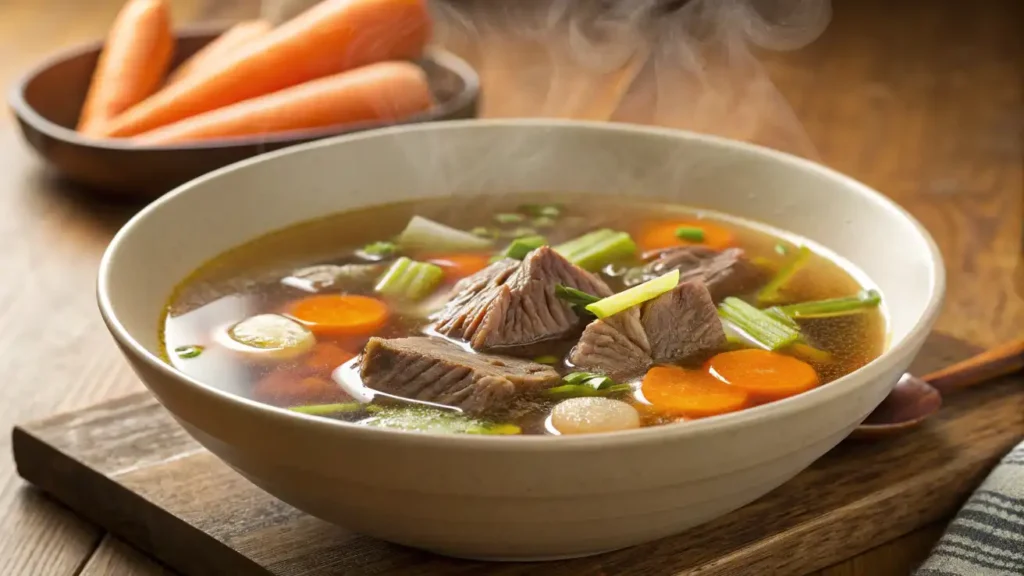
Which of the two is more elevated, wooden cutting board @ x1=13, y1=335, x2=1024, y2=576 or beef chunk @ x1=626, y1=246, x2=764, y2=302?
beef chunk @ x1=626, y1=246, x2=764, y2=302

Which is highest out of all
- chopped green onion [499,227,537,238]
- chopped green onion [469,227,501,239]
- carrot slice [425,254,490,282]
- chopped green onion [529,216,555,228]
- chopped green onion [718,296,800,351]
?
chopped green onion [718,296,800,351]

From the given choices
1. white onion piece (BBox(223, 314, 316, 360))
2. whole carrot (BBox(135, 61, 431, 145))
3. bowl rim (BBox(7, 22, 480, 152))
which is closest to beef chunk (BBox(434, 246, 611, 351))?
white onion piece (BBox(223, 314, 316, 360))

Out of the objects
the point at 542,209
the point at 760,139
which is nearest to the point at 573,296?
the point at 542,209

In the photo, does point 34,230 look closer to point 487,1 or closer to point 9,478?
point 9,478

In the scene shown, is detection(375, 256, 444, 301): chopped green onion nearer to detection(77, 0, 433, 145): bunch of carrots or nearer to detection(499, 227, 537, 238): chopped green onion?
detection(499, 227, 537, 238): chopped green onion

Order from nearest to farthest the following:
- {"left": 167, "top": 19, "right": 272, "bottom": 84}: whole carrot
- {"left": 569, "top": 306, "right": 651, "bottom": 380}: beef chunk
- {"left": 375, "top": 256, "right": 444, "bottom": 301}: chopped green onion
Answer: {"left": 569, "top": 306, "right": 651, "bottom": 380}: beef chunk < {"left": 375, "top": 256, "right": 444, "bottom": 301}: chopped green onion < {"left": 167, "top": 19, "right": 272, "bottom": 84}: whole carrot

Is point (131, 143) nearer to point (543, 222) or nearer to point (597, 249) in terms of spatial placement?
point (543, 222)

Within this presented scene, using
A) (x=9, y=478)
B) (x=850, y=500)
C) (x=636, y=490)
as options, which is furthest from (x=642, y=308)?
(x=9, y=478)
